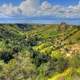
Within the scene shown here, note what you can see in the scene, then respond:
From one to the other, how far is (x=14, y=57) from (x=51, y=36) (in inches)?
20.4

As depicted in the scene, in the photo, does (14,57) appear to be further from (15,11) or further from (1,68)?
(15,11)

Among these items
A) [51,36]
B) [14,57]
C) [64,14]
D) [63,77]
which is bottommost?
[63,77]

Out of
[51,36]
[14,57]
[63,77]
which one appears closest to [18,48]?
[14,57]

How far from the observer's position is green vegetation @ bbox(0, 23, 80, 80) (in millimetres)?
3221

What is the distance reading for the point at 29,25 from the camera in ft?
11.1

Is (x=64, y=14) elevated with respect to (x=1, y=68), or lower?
elevated

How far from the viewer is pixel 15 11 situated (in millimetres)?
3346

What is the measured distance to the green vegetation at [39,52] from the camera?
10.6ft

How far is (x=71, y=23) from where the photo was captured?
3348mm

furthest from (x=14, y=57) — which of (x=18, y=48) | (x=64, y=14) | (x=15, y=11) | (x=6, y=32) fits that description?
(x=64, y=14)

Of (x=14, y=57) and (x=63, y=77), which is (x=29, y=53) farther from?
(x=63, y=77)

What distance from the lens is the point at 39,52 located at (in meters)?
3.30

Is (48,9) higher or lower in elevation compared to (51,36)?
higher

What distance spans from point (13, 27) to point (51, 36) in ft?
1.57
